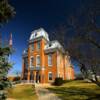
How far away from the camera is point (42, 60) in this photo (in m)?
46.7

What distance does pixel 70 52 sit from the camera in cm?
1781

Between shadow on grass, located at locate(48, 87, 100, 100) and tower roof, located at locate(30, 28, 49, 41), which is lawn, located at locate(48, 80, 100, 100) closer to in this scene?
shadow on grass, located at locate(48, 87, 100, 100)

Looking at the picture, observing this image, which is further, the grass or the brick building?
the brick building

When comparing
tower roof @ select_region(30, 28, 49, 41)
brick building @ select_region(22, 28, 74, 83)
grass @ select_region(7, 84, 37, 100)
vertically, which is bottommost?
grass @ select_region(7, 84, 37, 100)

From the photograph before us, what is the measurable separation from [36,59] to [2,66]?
124 ft

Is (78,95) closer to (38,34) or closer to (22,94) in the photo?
(22,94)

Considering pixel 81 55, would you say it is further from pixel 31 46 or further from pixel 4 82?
pixel 31 46

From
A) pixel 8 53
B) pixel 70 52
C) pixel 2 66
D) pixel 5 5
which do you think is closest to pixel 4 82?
pixel 2 66

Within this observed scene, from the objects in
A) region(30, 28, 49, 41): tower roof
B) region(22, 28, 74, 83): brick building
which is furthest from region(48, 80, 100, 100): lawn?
region(30, 28, 49, 41): tower roof

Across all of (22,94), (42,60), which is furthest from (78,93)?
(42,60)

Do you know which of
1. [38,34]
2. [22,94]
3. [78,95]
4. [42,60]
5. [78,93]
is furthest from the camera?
[38,34]

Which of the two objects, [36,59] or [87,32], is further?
[36,59]

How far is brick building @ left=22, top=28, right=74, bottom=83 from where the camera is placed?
1793 inches

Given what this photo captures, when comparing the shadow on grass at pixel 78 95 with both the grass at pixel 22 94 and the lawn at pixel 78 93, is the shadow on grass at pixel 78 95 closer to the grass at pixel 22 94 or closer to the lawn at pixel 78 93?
the lawn at pixel 78 93
